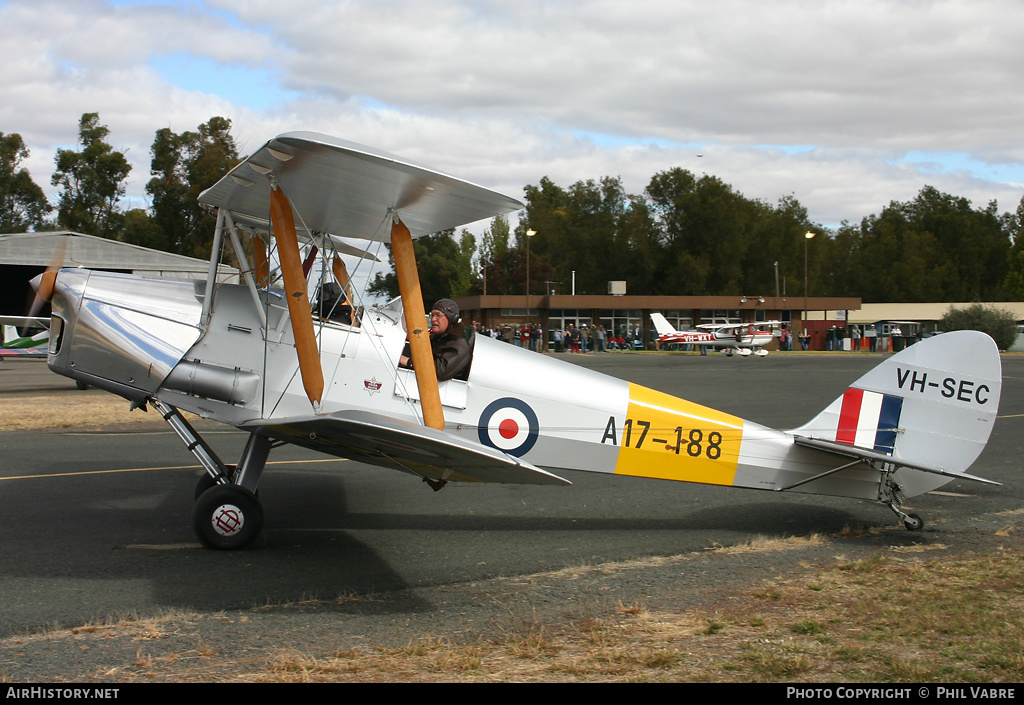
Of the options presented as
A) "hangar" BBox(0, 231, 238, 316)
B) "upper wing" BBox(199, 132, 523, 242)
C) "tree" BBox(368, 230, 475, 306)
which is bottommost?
"hangar" BBox(0, 231, 238, 316)

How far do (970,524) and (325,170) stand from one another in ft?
20.7

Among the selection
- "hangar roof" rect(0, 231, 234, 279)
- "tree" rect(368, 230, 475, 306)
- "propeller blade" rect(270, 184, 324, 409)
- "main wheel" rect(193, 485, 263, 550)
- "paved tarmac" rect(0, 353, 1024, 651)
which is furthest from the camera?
"tree" rect(368, 230, 475, 306)

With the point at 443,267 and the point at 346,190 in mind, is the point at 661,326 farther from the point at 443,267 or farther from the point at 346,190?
the point at 346,190

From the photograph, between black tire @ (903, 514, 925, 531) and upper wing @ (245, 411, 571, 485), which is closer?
upper wing @ (245, 411, 571, 485)

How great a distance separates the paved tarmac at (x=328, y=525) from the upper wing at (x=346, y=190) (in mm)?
2492

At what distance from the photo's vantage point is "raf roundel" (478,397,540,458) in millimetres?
6418

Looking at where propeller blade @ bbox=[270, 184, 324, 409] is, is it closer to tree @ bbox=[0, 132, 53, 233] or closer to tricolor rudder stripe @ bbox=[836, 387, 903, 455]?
tricolor rudder stripe @ bbox=[836, 387, 903, 455]

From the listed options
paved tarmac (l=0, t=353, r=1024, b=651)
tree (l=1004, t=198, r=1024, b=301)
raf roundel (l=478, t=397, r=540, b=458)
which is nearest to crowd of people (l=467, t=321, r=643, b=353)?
paved tarmac (l=0, t=353, r=1024, b=651)

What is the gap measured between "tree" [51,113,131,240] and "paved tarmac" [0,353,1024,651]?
51294 millimetres

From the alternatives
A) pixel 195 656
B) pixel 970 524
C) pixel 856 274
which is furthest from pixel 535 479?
pixel 856 274

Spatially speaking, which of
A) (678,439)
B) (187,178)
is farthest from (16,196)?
(678,439)

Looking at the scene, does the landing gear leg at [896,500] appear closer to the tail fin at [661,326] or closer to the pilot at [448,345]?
the pilot at [448,345]

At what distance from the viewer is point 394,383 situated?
6.34 metres

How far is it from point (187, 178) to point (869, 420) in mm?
40640
